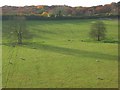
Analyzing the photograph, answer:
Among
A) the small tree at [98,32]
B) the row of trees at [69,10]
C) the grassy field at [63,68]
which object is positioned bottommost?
the grassy field at [63,68]

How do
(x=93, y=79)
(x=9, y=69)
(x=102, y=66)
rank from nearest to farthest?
1. (x=93, y=79)
2. (x=9, y=69)
3. (x=102, y=66)

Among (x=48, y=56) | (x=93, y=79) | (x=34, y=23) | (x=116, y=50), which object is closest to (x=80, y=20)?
(x=34, y=23)

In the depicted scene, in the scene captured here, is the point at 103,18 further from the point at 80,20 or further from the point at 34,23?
the point at 34,23

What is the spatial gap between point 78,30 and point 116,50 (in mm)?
32169

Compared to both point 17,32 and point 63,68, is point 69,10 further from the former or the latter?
point 63,68

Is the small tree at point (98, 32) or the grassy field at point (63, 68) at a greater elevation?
the small tree at point (98, 32)

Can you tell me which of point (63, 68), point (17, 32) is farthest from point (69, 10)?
point (63, 68)

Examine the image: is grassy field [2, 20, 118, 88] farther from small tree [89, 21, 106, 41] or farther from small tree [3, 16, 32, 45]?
small tree [89, 21, 106, 41]

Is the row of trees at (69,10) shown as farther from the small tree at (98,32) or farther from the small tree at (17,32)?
the small tree at (17,32)

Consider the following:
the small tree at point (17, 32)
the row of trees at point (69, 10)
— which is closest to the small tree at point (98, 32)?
the small tree at point (17, 32)

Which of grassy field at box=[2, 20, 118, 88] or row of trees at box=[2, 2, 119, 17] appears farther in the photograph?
row of trees at box=[2, 2, 119, 17]

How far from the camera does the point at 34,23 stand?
289 feet

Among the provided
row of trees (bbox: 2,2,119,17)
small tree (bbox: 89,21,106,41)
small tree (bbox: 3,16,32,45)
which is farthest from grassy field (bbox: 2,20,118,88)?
row of trees (bbox: 2,2,119,17)

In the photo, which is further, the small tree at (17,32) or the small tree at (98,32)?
the small tree at (98,32)
